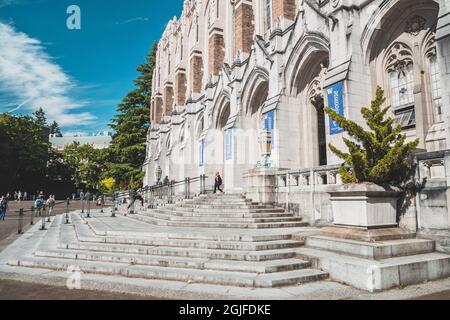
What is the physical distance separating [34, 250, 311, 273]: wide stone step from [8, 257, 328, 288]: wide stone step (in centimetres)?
12

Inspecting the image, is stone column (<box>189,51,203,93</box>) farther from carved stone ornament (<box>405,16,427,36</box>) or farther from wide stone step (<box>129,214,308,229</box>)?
carved stone ornament (<box>405,16,427,36</box>)

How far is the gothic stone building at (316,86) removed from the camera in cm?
870

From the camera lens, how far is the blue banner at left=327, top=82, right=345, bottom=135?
33.3 ft

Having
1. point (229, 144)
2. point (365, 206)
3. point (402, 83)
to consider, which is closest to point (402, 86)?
point (402, 83)

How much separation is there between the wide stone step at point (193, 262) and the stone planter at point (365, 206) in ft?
4.27

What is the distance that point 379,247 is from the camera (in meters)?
5.05

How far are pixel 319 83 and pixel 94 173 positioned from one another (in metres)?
46.8

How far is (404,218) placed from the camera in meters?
6.13

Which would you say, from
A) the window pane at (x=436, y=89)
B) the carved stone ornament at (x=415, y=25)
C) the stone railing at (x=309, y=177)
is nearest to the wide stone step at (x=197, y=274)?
the stone railing at (x=309, y=177)

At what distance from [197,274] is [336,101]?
793cm

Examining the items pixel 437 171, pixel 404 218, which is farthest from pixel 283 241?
pixel 437 171

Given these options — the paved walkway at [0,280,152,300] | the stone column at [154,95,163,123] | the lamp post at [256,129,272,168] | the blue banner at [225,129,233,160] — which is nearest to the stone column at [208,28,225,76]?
the blue banner at [225,129,233,160]

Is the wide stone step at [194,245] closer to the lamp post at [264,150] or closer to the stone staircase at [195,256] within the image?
the stone staircase at [195,256]
